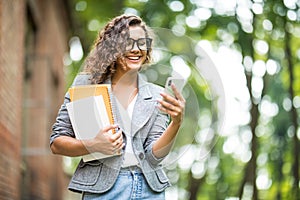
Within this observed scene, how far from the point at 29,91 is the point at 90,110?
441 inches

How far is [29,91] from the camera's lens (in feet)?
47.2

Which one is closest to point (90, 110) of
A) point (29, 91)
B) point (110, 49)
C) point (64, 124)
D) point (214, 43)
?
point (64, 124)

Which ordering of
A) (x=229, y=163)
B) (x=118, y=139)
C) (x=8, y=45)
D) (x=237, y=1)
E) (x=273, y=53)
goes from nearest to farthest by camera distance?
(x=118, y=139) < (x=8, y=45) < (x=237, y=1) < (x=273, y=53) < (x=229, y=163)

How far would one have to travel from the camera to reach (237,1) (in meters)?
10.9

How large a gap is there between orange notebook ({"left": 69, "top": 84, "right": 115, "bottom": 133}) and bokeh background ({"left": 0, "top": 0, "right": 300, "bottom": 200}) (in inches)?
14.9

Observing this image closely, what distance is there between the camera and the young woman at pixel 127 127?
11.2 ft

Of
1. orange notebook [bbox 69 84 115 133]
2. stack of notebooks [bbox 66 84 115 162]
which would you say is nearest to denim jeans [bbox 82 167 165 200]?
stack of notebooks [bbox 66 84 115 162]

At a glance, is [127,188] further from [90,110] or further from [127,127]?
[90,110]

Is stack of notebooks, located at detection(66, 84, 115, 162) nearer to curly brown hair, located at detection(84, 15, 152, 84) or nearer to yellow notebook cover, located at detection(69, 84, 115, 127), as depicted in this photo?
yellow notebook cover, located at detection(69, 84, 115, 127)

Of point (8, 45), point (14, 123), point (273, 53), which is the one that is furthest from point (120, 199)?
point (273, 53)

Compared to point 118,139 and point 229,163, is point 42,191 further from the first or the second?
point 229,163

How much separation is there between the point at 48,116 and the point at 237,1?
5.36 m

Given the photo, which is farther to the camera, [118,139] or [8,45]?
[8,45]

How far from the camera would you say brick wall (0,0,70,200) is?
29.7 feet
